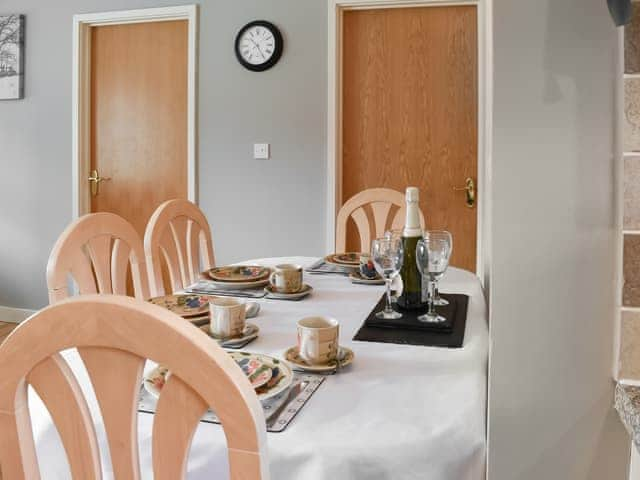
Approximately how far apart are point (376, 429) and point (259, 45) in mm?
2822

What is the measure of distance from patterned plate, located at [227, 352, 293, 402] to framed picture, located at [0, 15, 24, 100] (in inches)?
141

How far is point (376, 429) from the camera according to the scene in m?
0.74

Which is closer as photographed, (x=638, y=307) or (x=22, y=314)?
(x=638, y=307)

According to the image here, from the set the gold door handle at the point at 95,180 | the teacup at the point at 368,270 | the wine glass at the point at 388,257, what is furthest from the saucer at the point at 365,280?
the gold door handle at the point at 95,180

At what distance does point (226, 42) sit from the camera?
3.20 m

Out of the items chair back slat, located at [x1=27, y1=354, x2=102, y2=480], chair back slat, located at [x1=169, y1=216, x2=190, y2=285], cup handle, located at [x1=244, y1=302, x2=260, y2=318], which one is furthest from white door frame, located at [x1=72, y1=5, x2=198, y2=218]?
chair back slat, located at [x1=27, y1=354, x2=102, y2=480]

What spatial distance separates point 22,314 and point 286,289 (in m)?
3.06

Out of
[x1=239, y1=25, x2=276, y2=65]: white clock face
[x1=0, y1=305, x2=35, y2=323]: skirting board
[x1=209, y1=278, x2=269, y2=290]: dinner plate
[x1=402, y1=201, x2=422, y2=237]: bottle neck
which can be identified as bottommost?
[x1=0, y1=305, x2=35, y2=323]: skirting board

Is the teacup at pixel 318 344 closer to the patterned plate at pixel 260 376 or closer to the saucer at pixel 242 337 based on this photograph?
the patterned plate at pixel 260 376

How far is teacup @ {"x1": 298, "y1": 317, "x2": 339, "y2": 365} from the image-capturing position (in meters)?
0.93

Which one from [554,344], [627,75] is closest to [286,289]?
[554,344]

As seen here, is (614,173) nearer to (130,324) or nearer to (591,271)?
(591,271)

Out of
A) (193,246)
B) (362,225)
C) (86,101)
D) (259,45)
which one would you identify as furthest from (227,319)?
(86,101)

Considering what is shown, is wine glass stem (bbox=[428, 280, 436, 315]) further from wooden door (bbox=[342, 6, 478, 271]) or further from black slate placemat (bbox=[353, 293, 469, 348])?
wooden door (bbox=[342, 6, 478, 271])
